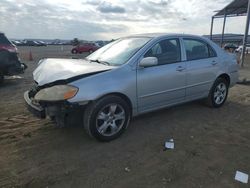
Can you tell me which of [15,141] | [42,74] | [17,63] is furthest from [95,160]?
[17,63]

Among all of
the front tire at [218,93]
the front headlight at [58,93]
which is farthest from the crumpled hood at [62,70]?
the front tire at [218,93]

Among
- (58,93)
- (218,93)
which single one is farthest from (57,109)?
(218,93)

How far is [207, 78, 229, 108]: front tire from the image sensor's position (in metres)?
6.00

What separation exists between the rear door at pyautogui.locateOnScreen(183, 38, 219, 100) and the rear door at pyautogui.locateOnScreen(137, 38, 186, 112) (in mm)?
229

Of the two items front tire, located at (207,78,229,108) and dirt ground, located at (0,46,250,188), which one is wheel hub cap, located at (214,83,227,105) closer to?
front tire, located at (207,78,229,108)

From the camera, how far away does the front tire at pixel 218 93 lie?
5996mm

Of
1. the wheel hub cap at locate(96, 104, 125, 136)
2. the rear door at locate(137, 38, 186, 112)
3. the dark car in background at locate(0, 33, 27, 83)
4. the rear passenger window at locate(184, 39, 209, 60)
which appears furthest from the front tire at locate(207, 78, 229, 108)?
the dark car in background at locate(0, 33, 27, 83)

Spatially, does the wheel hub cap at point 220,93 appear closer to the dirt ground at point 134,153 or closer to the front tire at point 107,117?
the dirt ground at point 134,153

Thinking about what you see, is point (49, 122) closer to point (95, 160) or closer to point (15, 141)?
point (15, 141)

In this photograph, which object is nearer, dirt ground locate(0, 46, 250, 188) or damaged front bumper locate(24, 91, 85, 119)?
dirt ground locate(0, 46, 250, 188)

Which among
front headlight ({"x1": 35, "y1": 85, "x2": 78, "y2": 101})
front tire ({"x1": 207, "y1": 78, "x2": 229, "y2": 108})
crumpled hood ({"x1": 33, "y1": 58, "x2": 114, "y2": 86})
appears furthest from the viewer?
front tire ({"x1": 207, "y1": 78, "x2": 229, "y2": 108})

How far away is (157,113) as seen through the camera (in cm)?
567

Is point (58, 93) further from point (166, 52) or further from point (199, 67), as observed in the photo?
point (199, 67)

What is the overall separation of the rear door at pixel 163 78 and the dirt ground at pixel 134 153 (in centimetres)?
48
